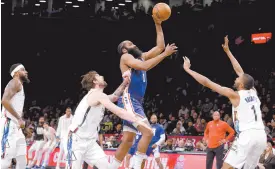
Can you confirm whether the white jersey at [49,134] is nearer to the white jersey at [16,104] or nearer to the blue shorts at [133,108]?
the white jersey at [16,104]

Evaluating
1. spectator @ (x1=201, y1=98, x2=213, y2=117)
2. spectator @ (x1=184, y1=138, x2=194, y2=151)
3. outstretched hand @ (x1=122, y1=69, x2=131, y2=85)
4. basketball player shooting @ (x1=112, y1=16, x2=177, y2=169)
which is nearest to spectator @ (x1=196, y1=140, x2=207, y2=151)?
spectator @ (x1=184, y1=138, x2=194, y2=151)

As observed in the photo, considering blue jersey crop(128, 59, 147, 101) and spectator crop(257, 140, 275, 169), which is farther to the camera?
spectator crop(257, 140, 275, 169)

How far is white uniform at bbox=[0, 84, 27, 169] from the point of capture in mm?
8680

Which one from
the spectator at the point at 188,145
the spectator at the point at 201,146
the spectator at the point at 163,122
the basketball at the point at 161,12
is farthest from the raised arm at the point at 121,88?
the spectator at the point at 163,122

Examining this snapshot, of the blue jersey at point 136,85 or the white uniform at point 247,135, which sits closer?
the white uniform at point 247,135

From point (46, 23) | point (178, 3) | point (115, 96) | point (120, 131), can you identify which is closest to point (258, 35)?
point (178, 3)

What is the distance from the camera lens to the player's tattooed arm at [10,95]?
868cm

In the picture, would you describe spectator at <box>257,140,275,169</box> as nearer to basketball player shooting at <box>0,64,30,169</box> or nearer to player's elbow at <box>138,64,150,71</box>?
player's elbow at <box>138,64,150,71</box>

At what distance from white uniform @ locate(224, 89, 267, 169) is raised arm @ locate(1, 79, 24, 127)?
3410 mm

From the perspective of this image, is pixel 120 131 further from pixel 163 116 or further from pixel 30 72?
pixel 30 72

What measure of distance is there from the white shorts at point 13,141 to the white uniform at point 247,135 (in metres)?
3.38

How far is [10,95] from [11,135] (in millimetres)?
659

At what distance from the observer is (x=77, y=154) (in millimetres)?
7645

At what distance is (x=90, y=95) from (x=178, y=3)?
866 inches
